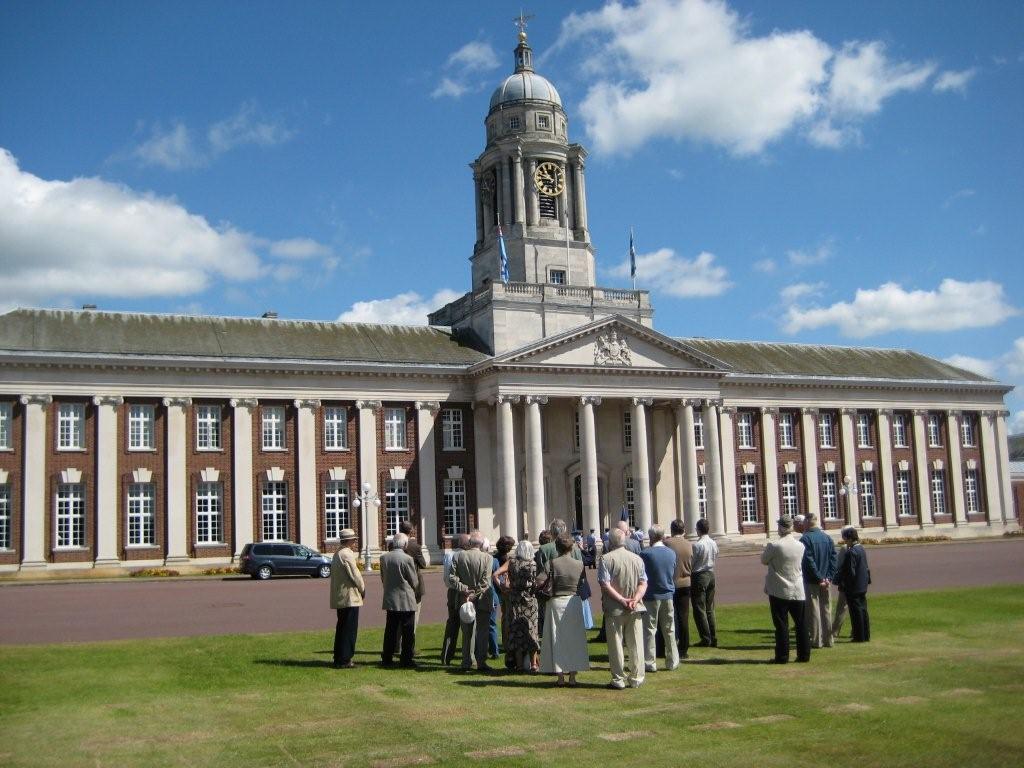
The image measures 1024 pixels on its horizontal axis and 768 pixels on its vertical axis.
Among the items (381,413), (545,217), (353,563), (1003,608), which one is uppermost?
(545,217)

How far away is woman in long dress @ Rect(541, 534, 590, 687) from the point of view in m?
13.4

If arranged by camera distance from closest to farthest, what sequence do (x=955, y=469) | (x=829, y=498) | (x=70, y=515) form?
(x=70, y=515) → (x=829, y=498) → (x=955, y=469)

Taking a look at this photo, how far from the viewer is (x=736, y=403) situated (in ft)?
188

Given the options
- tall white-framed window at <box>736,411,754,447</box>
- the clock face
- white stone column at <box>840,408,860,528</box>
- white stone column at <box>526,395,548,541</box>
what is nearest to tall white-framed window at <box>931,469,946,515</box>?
white stone column at <box>840,408,860,528</box>

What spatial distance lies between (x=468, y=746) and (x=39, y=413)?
38.3m

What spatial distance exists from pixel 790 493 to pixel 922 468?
1009 cm

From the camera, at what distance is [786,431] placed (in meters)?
Answer: 59.2

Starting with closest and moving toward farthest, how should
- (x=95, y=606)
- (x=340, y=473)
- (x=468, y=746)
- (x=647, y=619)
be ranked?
1. (x=468, y=746)
2. (x=647, y=619)
3. (x=95, y=606)
4. (x=340, y=473)

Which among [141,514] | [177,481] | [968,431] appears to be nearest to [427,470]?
[177,481]

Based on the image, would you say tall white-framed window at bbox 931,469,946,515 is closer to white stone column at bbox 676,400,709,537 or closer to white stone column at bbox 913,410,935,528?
white stone column at bbox 913,410,935,528

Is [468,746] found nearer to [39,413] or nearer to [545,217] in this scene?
[39,413]

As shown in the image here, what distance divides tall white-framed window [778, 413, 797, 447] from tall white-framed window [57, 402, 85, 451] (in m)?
37.1

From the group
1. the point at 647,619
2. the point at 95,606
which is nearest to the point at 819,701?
the point at 647,619

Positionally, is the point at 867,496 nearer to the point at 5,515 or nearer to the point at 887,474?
the point at 887,474
